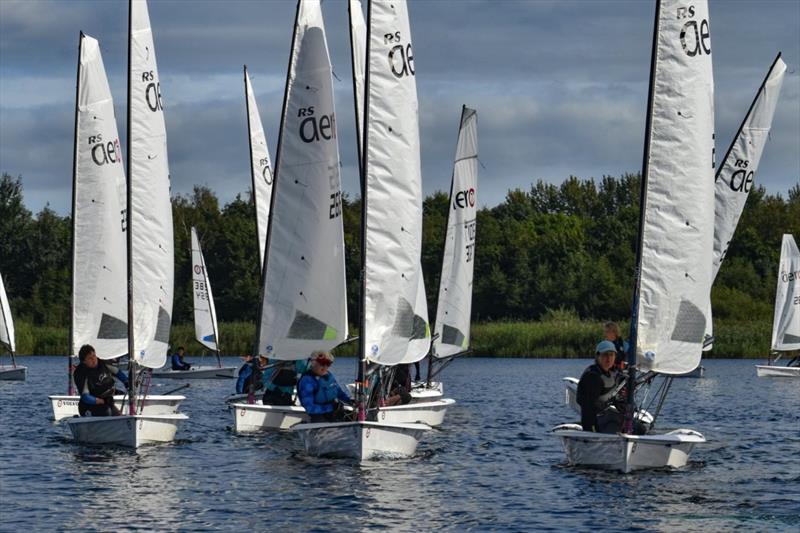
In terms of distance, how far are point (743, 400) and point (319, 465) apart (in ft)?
66.6

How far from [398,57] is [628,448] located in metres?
7.60

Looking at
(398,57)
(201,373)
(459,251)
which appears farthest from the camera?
(201,373)

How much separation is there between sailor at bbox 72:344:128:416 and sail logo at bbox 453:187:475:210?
554 inches

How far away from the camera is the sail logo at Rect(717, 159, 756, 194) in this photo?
3083cm

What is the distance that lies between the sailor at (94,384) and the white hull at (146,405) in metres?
1.64

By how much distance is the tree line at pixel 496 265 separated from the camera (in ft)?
267

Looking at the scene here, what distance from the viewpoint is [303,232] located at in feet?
83.4

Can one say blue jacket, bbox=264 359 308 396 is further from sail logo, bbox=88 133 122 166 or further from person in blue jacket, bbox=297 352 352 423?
sail logo, bbox=88 133 122 166

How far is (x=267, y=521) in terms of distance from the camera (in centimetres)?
1723

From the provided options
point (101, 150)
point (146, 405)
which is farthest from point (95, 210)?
point (146, 405)

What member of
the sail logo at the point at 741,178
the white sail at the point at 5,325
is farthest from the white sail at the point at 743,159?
the white sail at the point at 5,325

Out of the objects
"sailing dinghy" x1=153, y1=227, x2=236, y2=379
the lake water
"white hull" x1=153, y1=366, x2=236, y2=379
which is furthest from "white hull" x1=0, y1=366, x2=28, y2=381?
the lake water

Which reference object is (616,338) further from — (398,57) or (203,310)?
(203,310)

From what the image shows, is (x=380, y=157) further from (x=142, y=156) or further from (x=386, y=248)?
(x=142, y=156)
